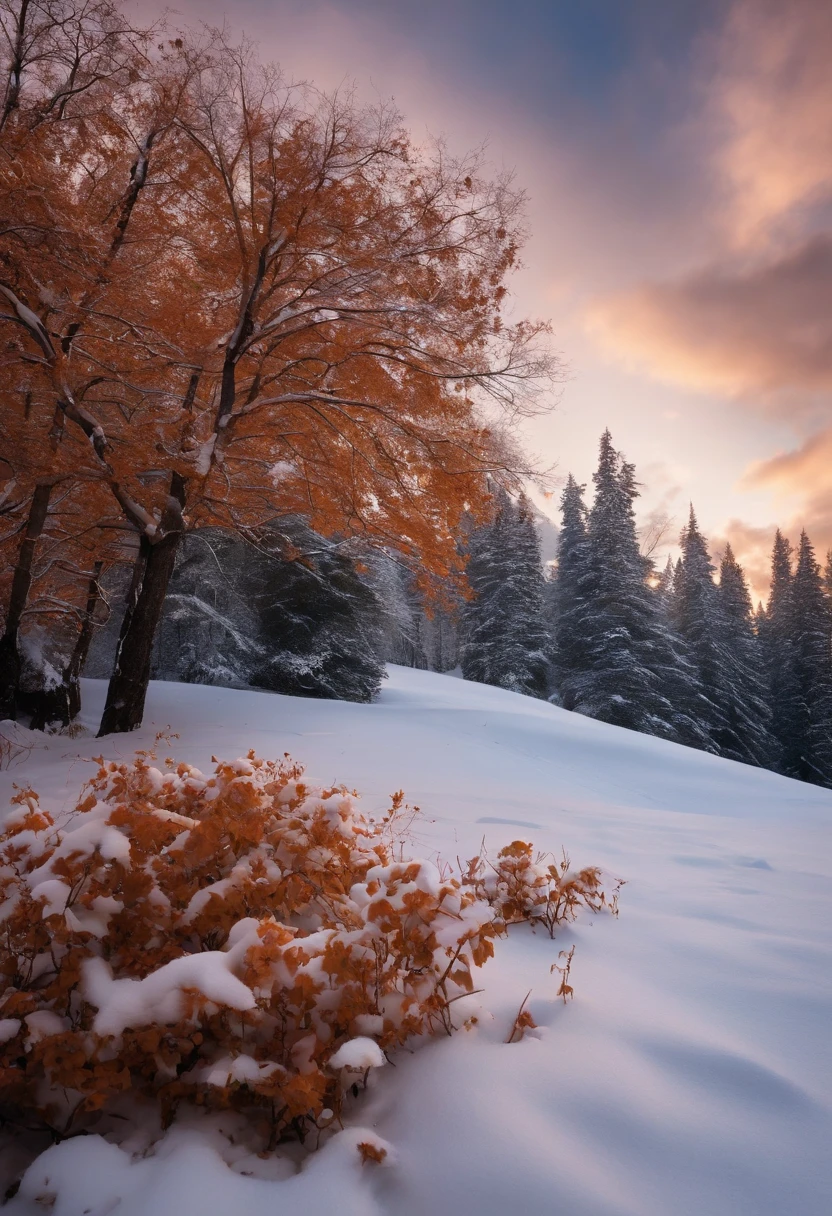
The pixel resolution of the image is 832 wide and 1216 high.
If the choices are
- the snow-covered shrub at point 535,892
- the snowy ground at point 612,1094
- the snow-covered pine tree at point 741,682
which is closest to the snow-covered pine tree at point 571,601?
the snow-covered pine tree at point 741,682

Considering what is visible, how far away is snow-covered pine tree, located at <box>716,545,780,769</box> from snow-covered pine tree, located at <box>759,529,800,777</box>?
0.53 metres

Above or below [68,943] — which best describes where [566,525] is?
above

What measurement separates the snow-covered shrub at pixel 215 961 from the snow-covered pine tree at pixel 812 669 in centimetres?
3179

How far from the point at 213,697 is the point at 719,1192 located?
9368 millimetres

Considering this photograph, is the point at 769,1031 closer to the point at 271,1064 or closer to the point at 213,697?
the point at 271,1064

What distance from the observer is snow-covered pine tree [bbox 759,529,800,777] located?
94.8 ft

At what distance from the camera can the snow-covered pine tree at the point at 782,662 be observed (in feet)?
94.8

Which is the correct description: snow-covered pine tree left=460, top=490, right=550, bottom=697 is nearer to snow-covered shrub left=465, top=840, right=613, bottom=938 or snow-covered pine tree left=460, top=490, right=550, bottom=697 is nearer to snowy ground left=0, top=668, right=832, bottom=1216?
snowy ground left=0, top=668, right=832, bottom=1216

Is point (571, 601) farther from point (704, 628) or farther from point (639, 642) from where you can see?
point (704, 628)

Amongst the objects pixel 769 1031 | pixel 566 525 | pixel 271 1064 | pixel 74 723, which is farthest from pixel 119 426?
pixel 566 525

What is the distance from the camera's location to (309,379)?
706 centimetres

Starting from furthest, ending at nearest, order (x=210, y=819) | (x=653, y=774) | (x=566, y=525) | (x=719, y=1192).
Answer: (x=566, y=525) → (x=653, y=774) → (x=210, y=819) → (x=719, y=1192)

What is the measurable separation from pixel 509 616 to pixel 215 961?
25.7 m

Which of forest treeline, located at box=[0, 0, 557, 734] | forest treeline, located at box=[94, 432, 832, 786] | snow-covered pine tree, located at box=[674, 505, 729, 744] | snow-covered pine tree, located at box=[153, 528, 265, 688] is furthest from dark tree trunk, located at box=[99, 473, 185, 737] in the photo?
snow-covered pine tree, located at box=[674, 505, 729, 744]
